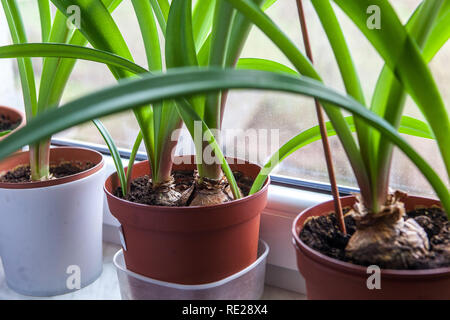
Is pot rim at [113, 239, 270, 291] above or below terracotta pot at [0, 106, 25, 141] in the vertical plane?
below

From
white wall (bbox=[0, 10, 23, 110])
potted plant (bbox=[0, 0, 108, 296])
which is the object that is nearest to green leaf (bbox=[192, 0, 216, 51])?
potted plant (bbox=[0, 0, 108, 296])

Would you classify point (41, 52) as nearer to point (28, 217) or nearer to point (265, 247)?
point (28, 217)

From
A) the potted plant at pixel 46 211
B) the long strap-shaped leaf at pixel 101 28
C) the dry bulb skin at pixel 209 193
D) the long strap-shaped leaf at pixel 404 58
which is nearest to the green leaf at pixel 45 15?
the potted plant at pixel 46 211

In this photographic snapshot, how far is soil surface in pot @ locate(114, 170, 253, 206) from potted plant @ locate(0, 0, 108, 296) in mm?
90

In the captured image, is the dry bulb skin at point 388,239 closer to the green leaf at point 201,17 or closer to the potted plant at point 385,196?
the potted plant at point 385,196

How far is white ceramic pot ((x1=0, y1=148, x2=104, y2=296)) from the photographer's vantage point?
726 millimetres

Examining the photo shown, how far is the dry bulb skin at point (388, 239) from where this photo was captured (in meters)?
0.47

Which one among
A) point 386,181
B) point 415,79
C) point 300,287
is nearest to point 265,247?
point 300,287

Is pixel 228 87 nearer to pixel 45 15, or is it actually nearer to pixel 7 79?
pixel 45 15

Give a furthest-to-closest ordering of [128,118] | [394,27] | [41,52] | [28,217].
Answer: [128,118] → [28,217] → [41,52] → [394,27]

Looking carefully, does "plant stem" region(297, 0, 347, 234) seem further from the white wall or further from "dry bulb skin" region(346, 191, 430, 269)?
the white wall
